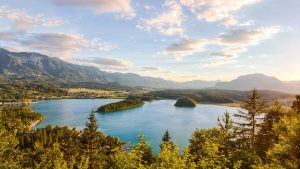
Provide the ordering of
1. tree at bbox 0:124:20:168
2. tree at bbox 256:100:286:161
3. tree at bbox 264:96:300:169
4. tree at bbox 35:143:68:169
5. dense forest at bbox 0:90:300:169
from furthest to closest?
tree at bbox 256:100:286:161
tree at bbox 0:124:20:168
tree at bbox 35:143:68:169
tree at bbox 264:96:300:169
dense forest at bbox 0:90:300:169

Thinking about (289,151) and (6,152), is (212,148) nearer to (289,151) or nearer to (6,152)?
(289,151)

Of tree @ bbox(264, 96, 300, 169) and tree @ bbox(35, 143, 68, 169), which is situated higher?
tree @ bbox(264, 96, 300, 169)

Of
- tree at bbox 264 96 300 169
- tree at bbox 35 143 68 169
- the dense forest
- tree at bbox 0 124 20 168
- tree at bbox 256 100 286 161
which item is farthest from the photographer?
tree at bbox 256 100 286 161

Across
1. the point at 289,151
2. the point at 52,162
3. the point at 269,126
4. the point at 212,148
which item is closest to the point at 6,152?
the point at 52,162

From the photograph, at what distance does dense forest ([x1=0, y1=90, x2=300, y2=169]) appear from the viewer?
1881 cm

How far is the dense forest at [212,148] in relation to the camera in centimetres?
1881

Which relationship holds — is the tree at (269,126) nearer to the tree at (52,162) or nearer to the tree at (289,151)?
the tree at (289,151)

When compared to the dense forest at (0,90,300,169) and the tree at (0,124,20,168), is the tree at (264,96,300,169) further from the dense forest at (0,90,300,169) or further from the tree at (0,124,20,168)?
the tree at (0,124,20,168)

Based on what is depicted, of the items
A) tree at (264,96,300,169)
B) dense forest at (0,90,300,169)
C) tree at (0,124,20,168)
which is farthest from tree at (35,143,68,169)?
tree at (264,96,300,169)

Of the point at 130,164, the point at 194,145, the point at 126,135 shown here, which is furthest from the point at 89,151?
the point at 126,135

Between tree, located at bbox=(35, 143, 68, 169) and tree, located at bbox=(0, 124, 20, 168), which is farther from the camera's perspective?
tree, located at bbox=(0, 124, 20, 168)

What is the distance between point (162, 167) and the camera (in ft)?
53.7

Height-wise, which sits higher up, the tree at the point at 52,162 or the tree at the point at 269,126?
the tree at the point at 269,126

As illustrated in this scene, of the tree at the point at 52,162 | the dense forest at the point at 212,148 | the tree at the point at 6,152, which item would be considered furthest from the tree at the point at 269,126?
the tree at the point at 6,152
